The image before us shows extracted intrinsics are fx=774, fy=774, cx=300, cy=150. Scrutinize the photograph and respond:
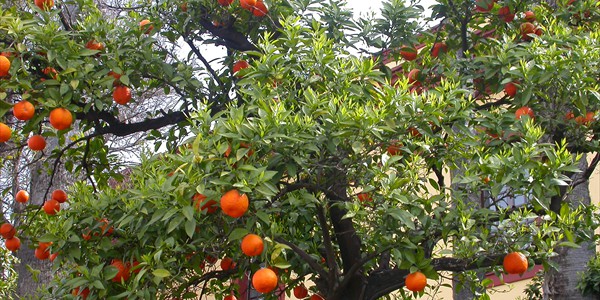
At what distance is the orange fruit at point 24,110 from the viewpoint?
194 inches

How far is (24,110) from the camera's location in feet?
16.2

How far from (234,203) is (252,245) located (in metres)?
0.35

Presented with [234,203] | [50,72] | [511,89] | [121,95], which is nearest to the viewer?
[234,203]

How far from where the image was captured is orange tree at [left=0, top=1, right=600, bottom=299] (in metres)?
4.31

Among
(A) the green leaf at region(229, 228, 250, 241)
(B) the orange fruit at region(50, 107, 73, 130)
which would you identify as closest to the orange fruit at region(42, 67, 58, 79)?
(B) the orange fruit at region(50, 107, 73, 130)

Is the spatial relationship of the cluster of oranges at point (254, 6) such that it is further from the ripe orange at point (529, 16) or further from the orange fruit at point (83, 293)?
the orange fruit at point (83, 293)

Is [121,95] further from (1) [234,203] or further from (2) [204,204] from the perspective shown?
(1) [234,203]

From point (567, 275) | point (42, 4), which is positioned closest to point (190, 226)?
point (42, 4)

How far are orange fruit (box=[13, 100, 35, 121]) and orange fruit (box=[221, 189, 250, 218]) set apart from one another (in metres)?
1.73

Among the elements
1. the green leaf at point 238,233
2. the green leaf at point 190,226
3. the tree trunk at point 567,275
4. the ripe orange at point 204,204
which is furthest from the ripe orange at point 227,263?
the tree trunk at point 567,275

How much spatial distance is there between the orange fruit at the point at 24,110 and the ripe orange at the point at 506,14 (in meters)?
3.62

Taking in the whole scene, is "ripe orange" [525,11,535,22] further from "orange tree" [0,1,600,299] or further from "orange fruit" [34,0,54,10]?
"orange fruit" [34,0,54,10]

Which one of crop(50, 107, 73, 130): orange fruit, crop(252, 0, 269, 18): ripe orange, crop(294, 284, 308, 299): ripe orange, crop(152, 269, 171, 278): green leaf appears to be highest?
crop(252, 0, 269, 18): ripe orange

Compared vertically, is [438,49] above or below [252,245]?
above
